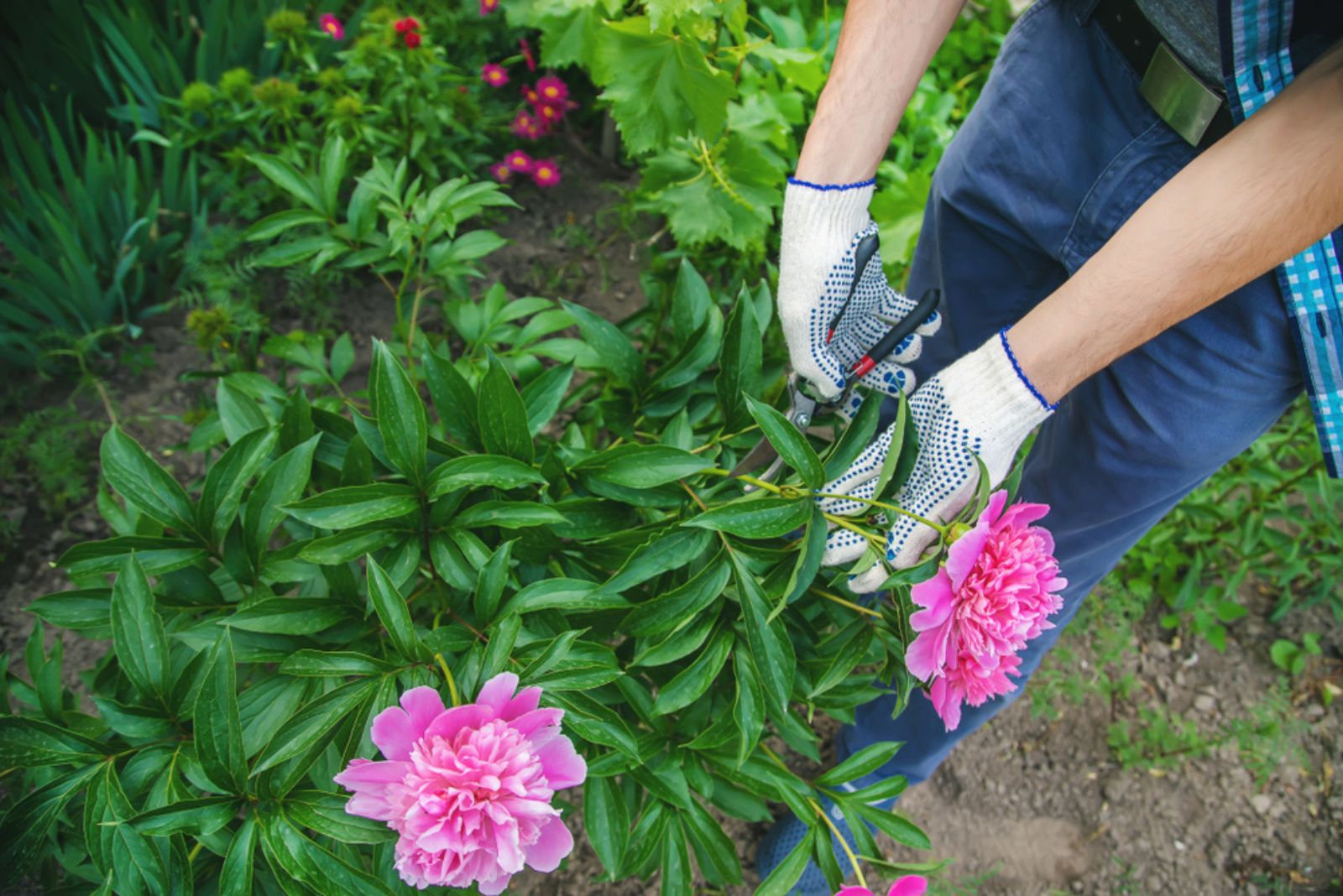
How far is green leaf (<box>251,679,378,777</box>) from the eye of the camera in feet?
2.64

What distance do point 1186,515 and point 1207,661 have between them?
0.35 meters

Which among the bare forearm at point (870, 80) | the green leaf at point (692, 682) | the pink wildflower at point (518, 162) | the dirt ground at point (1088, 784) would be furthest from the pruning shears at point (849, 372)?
the pink wildflower at point (518, 162)

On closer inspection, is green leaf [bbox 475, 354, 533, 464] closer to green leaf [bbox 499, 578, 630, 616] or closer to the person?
green leaf [bbox 499, 578, 630, 616]

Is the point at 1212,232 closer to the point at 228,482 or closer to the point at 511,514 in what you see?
the point at 511,514

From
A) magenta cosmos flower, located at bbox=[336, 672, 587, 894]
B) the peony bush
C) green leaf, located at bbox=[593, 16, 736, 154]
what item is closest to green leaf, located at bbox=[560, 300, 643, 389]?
the peony bush

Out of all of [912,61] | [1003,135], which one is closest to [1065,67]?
[1003,135]

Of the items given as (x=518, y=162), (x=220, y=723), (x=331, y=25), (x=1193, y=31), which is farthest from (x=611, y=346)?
(x=331, y=25)

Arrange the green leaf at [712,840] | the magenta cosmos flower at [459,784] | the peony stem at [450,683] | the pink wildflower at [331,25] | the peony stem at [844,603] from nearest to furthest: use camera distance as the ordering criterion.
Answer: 1. the magenta cosmos flower at [459,784]
2. the peony stem at [450,683]
3. the peony stem at [844,603]
4. the green leaf at [712,840]
5. the pink wildflower at [331,25]

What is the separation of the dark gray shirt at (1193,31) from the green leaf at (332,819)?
1131 millimetres

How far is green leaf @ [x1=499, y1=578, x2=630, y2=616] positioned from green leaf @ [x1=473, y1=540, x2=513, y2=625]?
0.02m

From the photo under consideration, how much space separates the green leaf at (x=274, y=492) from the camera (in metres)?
1.00

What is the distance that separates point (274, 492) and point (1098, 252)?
0.96 metres

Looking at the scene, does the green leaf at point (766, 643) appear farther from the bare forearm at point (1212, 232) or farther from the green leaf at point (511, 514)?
the bare forearm at point (1212, 232)

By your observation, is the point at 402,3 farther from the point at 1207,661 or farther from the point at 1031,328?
the point at 1207,661
